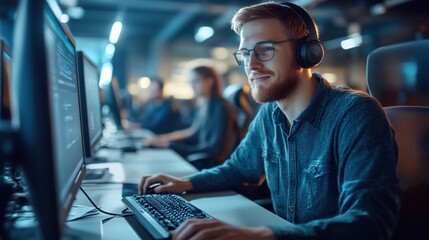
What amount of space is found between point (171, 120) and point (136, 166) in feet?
8.18

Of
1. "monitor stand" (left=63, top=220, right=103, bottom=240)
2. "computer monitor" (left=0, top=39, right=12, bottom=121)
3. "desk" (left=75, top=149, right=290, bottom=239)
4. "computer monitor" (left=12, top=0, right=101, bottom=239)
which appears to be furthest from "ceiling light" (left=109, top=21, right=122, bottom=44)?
"computer monitor" (left=12, top=0, right=101, bottom=239)

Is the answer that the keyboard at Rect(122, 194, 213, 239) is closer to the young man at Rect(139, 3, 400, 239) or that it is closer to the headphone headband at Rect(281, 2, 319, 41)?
the young man at Rect(139, 3, 400, 239)

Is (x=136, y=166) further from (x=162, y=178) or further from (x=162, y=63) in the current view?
(x=162, y=63)

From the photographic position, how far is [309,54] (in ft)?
3.51

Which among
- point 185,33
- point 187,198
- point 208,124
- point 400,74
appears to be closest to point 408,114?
point 400,74

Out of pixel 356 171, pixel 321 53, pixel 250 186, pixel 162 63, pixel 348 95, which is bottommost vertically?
pixel 250 186

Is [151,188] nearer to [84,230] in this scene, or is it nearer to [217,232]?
[84,230]

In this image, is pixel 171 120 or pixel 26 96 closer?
pixel 26 96

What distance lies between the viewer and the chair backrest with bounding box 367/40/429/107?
46.8 inches

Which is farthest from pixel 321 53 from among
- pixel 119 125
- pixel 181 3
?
pixel 181 3

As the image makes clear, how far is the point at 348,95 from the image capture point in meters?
0.96

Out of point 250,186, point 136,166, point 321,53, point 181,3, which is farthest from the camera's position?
point 181,3

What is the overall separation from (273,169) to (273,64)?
33cm

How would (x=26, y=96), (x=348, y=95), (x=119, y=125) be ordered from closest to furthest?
(x=26, y=96) < (x=348, y=95) < (x=119, y=125)
